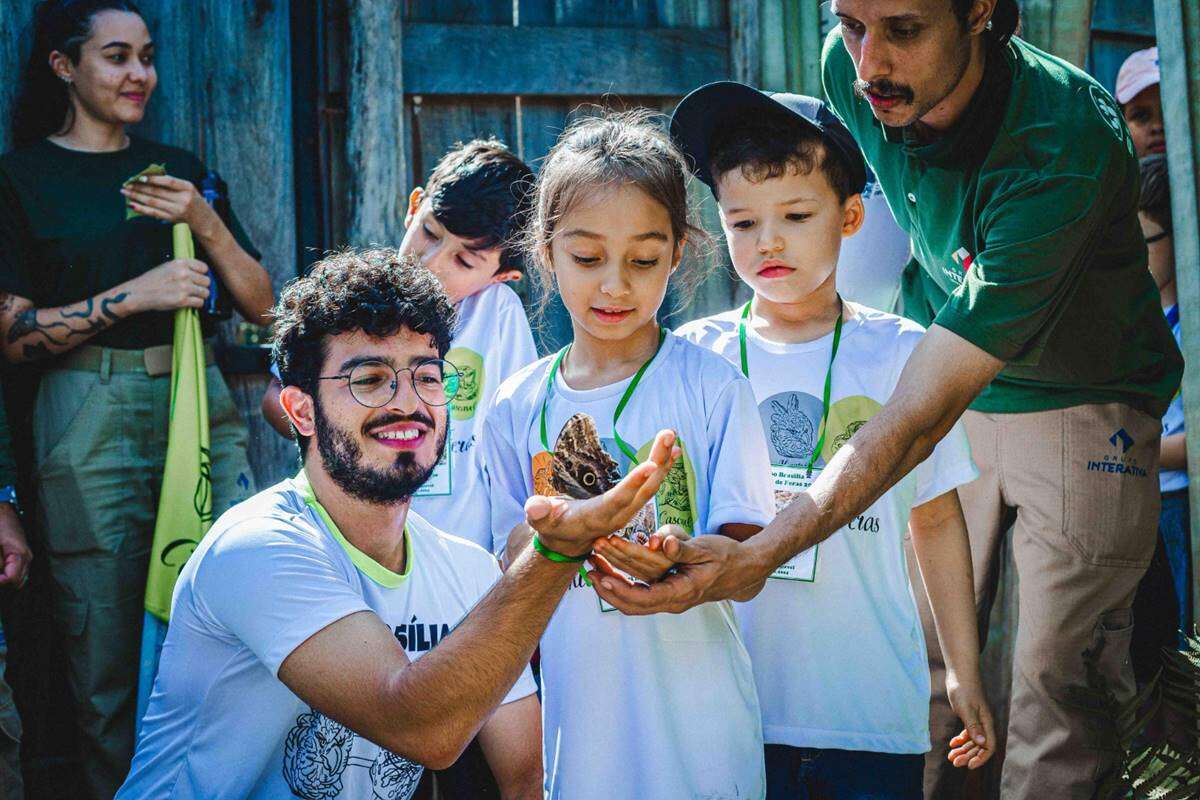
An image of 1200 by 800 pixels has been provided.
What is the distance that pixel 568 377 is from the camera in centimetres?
276

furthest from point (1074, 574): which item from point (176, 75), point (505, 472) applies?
point (176, 75)

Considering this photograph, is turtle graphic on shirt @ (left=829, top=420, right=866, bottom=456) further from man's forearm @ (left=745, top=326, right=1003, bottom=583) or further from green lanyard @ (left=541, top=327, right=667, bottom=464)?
green lanyard @ (left=541, top=327, right=667, bottom=464)

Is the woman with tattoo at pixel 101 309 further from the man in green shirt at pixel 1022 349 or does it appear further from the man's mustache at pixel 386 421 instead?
the man in green shirt at pixel 1022 349

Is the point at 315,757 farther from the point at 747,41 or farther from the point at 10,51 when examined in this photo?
the point at 747,41

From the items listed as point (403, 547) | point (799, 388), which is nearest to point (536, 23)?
point (799, 388)

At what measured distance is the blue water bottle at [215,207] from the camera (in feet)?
13.6

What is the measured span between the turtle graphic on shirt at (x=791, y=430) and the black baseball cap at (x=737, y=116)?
0.59 metres

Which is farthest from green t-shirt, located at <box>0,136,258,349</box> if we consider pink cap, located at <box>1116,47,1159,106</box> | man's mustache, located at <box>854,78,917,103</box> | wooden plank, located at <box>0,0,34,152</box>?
pink cap, located at <box>1116,47,1159,106</box>

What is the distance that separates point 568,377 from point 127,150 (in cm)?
227

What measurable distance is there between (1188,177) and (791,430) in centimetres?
153

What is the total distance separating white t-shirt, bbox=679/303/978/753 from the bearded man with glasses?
1.90 feet

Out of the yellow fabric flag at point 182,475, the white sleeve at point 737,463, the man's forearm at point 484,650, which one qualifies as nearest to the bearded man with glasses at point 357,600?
the man's forearm at point 484,650

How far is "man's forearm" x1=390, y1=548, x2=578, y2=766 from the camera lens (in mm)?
2164

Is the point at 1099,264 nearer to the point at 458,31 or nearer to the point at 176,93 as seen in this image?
the point at 458,31
